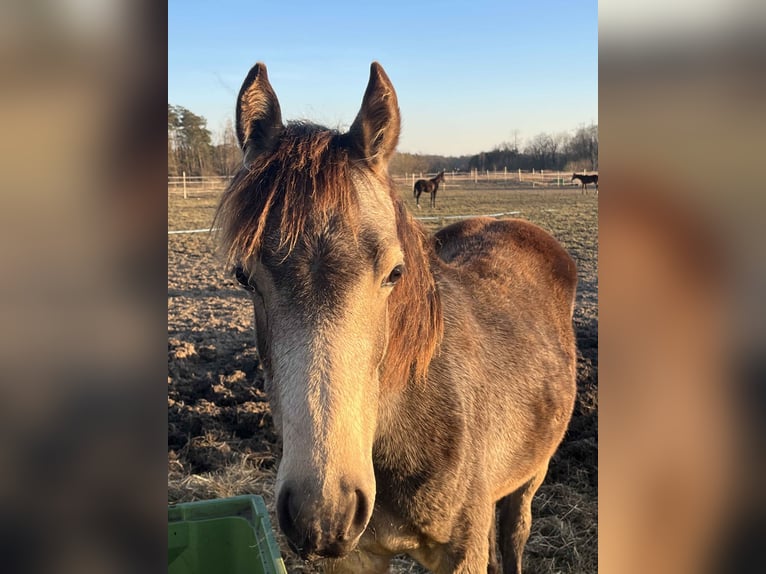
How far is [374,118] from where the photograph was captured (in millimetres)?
1649

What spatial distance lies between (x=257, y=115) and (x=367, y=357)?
80 centimetres

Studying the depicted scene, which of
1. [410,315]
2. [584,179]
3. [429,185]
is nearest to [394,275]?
[410,315]

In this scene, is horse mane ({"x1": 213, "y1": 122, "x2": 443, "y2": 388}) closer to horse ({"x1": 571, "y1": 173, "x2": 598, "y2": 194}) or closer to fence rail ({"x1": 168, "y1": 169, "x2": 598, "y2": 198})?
fence rail ({"x1": 168, "y1": 169, "x2": 598, "y2": 198})

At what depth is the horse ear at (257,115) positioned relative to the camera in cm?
159

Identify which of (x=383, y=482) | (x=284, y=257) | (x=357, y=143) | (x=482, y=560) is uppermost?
(x=357, y=143)

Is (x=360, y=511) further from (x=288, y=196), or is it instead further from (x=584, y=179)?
(x=584, y=179)

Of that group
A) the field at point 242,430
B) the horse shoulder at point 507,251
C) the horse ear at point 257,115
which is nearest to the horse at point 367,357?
the horse ear at point 257,115

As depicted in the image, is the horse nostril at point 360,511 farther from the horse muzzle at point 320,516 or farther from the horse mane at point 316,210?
the horse mane at point 316,210
